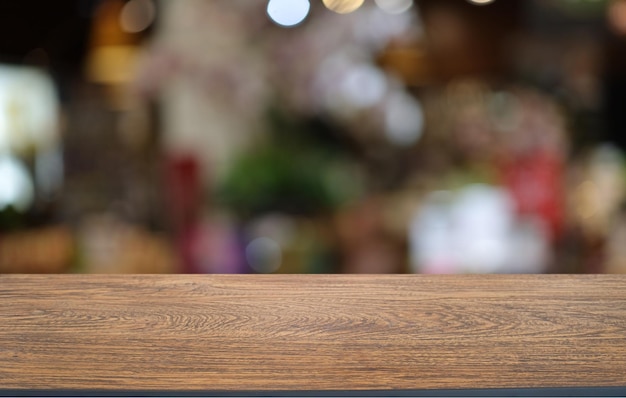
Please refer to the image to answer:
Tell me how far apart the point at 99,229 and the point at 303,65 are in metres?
0.89

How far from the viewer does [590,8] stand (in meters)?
3.49

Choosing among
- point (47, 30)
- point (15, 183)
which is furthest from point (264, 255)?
point (47, 30)

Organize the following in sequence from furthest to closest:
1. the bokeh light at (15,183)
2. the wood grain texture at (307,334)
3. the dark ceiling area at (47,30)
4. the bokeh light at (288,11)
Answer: the dark ceiling area at (47,30) < the bokeh light at (15,183) < the bokeh light at (288,11) < the wood grain texture at (307,334)

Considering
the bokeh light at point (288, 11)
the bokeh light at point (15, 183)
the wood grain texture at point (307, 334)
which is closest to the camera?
the wood grain texture at point (307, 334)

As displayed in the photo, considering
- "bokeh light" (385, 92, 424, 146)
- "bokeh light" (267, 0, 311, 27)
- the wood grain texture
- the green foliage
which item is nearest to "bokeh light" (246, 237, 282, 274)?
the green foliage

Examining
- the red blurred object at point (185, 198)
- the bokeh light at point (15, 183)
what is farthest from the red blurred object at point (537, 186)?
the bokeh light at point (15, 183)

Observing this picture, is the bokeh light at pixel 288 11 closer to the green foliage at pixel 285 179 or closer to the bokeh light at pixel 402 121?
the green foliage at pixel 285 179

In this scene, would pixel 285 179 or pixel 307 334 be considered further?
pixel 285 179

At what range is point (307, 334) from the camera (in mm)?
701

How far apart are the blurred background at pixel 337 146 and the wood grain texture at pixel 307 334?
175cm

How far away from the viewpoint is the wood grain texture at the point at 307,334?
700 mm

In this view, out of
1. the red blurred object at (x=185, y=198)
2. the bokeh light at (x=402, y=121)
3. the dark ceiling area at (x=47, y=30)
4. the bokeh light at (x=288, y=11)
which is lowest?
the red blurred object at (x=185, y=198)

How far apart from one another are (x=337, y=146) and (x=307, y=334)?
2270mm

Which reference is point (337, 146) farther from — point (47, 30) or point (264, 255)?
point (47, 30)
